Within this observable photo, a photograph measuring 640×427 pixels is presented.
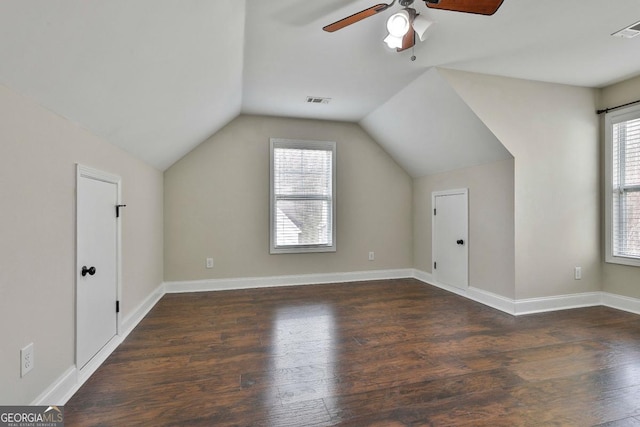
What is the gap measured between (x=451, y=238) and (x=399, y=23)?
3.23 m

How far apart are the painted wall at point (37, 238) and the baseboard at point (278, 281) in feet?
8.09

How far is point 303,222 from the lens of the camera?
4832mm

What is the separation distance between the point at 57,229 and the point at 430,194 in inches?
175

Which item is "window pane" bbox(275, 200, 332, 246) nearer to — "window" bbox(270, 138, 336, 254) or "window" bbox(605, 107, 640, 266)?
"window" bbox(270, 138, 336, 254)

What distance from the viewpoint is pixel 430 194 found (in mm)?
4887

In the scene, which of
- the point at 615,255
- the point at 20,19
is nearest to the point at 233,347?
the point at 20,19

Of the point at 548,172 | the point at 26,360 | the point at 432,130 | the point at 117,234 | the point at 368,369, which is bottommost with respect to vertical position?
the point at 368,369

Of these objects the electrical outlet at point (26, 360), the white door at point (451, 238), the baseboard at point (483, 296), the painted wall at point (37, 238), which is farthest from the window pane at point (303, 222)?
the electrical outlet at point (26, 360)

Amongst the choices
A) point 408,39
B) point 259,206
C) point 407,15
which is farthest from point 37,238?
point 259,206

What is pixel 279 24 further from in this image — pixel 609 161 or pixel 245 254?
pixel 609 161

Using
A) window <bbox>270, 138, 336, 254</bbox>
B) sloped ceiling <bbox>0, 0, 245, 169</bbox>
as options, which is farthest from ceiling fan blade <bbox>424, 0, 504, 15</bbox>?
window <bbox>270, 138, 336, 254</bbox>

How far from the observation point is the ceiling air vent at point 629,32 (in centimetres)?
241

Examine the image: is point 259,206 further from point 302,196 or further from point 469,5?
point 469,5

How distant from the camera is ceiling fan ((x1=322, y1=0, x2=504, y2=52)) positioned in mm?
1672
